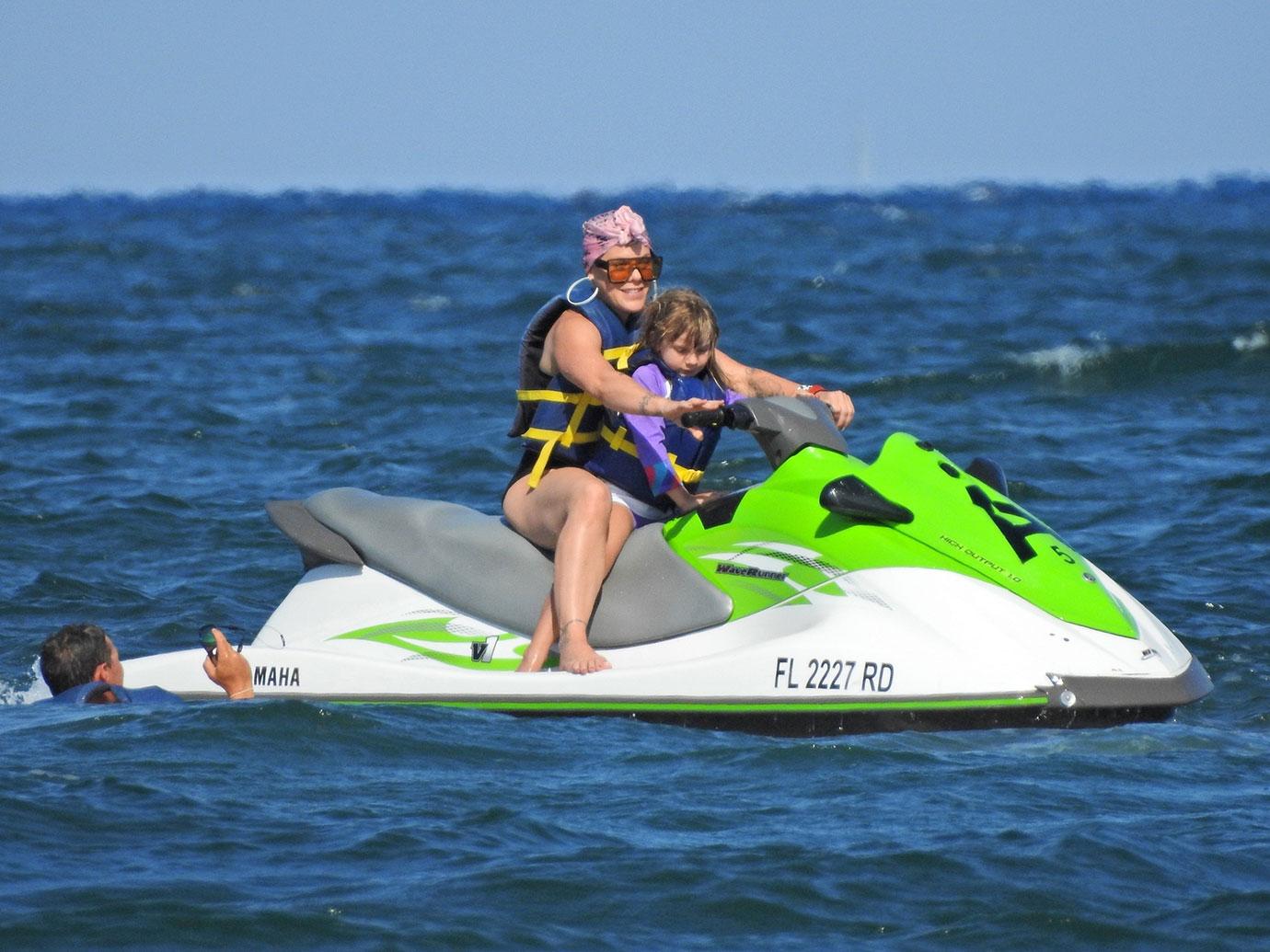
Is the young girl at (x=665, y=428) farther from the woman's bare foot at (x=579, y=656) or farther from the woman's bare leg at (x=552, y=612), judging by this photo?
the woman's bare foot at (x=579, y=656)

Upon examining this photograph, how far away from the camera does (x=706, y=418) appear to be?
570 cm

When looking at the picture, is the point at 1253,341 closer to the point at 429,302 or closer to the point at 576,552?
the point at 429,302

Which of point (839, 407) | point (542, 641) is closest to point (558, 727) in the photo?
point (542, 641)

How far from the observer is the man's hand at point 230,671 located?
626 cm

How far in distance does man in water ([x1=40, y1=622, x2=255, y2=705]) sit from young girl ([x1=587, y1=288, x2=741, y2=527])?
1386 millimetres

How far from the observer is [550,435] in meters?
6.34

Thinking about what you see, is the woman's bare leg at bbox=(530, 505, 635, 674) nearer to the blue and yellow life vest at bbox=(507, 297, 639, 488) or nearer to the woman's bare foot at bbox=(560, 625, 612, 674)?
the woman's bare foot at bbox=(560, 625, 612, 674)

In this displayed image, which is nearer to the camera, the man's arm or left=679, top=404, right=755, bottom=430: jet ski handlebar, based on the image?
left=679, top=404, right=755, bottom=430: jet ski handlebar

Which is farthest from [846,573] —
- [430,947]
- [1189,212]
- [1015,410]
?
[1189,212]

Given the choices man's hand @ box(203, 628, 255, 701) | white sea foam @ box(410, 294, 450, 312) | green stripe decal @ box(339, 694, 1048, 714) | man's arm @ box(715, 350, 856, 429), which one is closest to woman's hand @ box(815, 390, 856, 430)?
man's arm @ box(715, 350, 856, 429)

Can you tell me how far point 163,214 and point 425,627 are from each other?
5614 cm

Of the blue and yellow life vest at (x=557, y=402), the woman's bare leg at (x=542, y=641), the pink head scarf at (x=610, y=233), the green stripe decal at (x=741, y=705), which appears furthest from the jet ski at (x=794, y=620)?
the pink head scarf at (x=610, y=233)

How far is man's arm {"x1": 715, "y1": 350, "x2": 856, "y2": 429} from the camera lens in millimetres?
6375

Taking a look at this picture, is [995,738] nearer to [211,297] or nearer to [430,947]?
[430,947]
